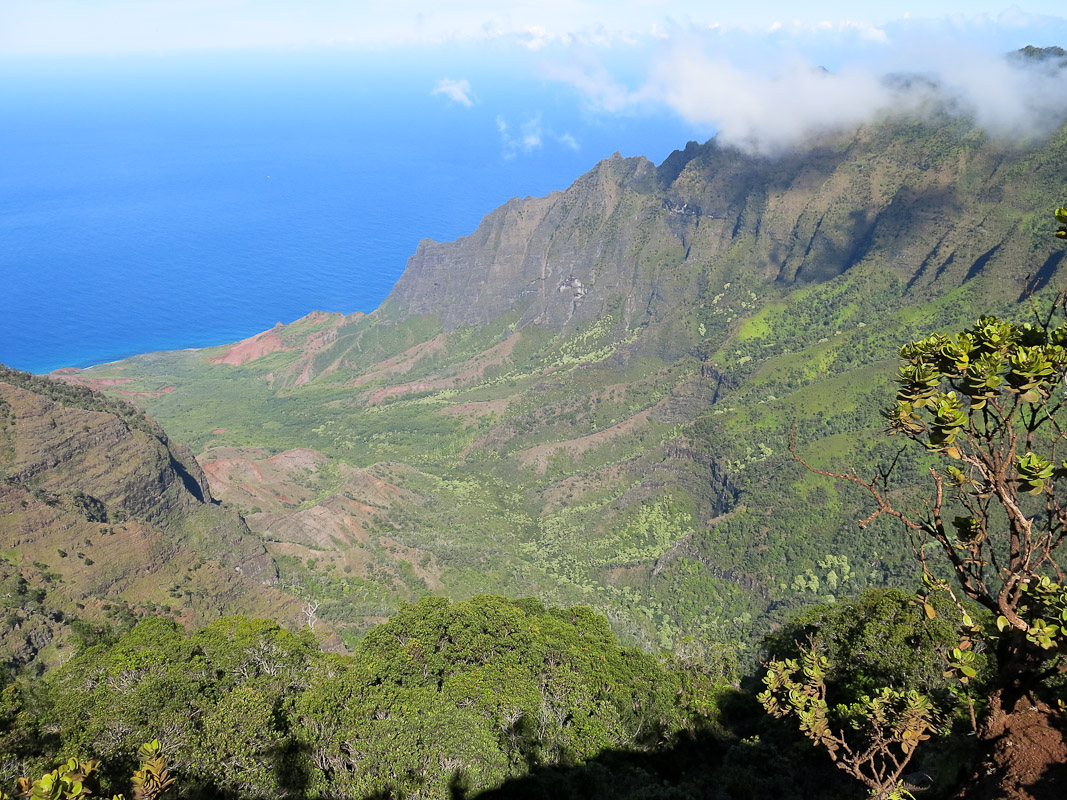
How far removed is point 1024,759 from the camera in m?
11.1

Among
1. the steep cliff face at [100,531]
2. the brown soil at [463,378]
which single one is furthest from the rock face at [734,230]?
the steep cliff face at [100,531]

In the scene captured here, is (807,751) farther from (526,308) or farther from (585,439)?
(526,308)

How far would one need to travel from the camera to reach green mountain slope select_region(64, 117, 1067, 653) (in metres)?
81.4

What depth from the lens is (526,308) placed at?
15800 centimetres

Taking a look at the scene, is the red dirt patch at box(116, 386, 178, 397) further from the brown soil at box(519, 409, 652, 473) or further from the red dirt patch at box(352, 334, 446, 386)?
the brown soil at box(519, 409, 652, 473)

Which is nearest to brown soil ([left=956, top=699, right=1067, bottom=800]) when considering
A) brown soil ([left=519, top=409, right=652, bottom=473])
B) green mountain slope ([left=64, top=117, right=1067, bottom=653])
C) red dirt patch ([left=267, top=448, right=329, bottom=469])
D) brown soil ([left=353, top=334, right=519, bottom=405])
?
green mountain slope ([left=64, top=117, right=1067, bottom=653])

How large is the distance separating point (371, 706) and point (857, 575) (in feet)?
209

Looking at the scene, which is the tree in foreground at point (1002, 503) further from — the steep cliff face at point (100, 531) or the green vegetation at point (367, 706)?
the steep cliff face at point (100, 531)

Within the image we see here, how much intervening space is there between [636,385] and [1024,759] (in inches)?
4443

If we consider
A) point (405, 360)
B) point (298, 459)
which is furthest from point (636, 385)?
point (298, 459)

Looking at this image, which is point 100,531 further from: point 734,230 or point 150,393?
point 734,230

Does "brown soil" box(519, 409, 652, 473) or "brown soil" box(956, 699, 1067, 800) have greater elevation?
"brown soil" box(956, 699, 1067, 800)

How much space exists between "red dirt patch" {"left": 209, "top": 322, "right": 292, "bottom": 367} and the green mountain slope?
0.89 metres

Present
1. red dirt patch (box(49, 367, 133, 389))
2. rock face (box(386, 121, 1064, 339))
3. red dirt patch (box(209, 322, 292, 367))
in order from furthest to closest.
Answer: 1. red dirt patch (box(209, 322, 292, 367))
2. red dirt patch (box(49, 367, 133, 389))
3. rock face (box(386, 121, 1064, 339))
